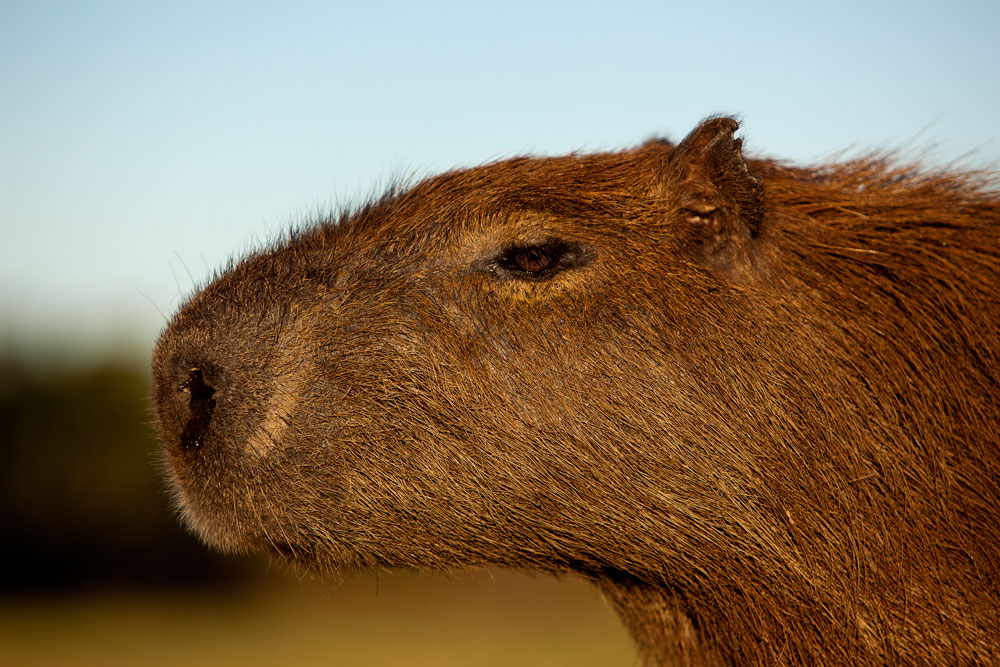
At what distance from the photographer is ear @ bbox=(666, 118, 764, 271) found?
2789mm

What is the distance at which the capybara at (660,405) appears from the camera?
2.57m

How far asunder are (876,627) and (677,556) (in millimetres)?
543

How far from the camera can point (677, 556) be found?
2.66 m

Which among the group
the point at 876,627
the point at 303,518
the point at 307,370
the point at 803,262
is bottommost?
the point at 876,627

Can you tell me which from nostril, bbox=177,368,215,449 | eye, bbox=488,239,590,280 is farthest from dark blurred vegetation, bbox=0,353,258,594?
eye, bbox=488,239,590,280

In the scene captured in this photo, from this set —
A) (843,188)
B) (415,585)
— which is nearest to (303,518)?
(843,188)

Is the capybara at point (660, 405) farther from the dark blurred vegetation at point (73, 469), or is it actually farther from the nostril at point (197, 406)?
the dark blurred vegetation at point (73, 469)

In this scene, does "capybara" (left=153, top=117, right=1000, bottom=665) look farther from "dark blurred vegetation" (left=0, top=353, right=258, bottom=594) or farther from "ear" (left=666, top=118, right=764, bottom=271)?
"dark blurred vegetation" (left=0, top=353, right=258, bottom=594)

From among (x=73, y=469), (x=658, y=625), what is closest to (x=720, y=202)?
(x=658, y=625)

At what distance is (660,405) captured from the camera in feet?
8.65

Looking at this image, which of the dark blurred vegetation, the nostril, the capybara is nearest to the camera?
the capybara

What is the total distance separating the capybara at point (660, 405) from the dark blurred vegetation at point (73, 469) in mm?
15094

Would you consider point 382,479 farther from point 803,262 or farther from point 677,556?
point 803,262

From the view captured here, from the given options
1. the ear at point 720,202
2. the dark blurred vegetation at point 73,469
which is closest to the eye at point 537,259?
the ear at point 720,202
